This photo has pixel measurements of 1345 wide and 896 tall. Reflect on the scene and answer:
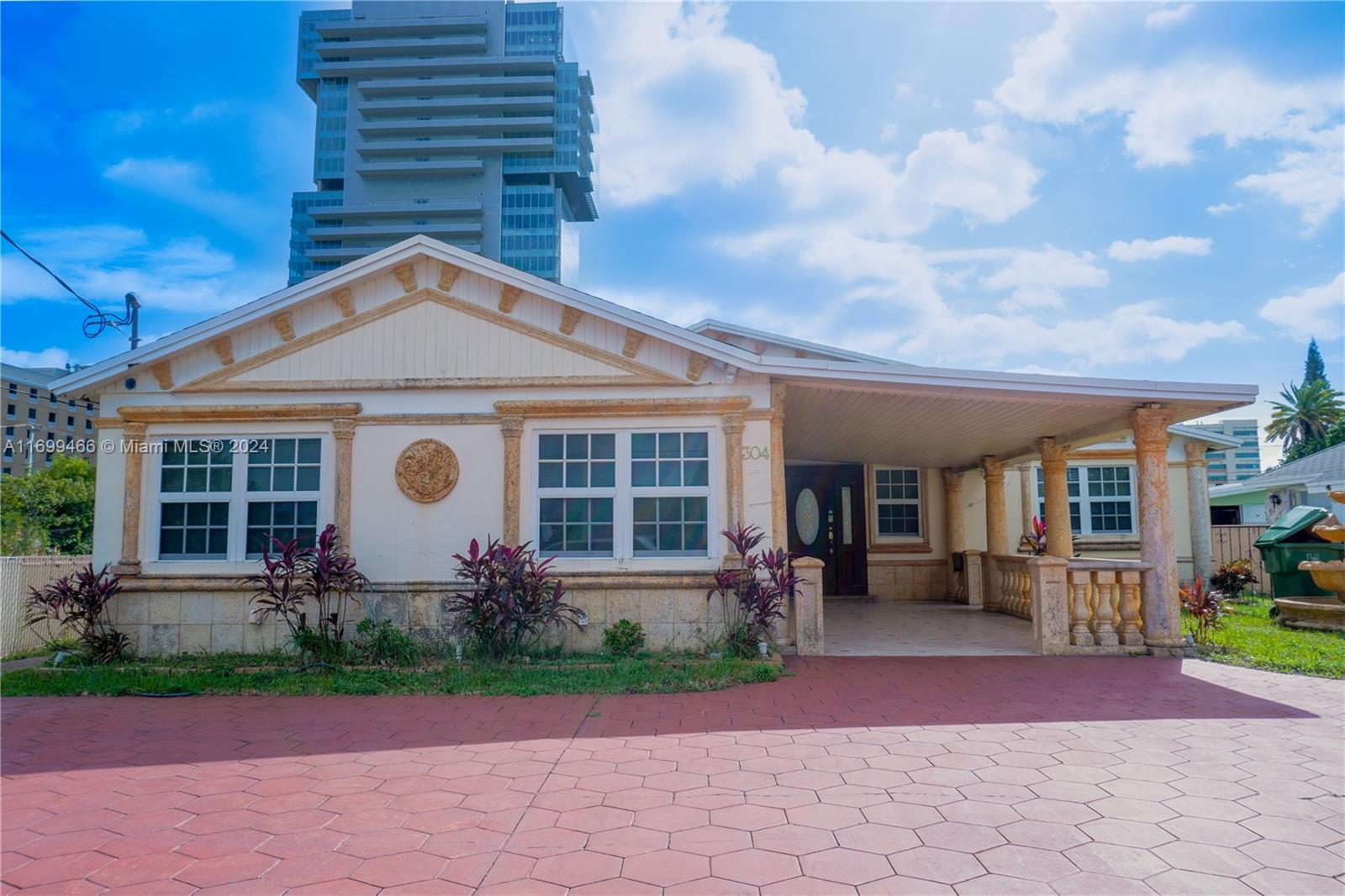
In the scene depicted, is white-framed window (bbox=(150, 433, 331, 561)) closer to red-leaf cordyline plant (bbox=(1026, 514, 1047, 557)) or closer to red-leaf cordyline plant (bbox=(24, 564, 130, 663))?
red-leaf cordyline plant (bbox=(24, 564, 130, 663))

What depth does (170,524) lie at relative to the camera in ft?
29.1

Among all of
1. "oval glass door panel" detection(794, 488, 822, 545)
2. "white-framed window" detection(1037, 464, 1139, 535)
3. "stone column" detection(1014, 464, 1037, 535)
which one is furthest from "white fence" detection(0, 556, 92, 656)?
"white-framed window" detection(1037, 464, 1139, 535)

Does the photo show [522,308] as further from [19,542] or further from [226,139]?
[19,542]

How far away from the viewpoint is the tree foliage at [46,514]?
19.0 metres

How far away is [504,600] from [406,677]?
118cm

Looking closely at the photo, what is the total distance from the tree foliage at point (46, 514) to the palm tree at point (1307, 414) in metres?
56.2

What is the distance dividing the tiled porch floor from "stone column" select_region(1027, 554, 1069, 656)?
29 cm

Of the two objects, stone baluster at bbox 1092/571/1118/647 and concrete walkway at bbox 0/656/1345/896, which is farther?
stone baluster at bbox 1092/571/1118/647

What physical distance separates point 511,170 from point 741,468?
317 feet

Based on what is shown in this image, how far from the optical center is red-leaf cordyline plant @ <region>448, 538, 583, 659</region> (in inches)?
311

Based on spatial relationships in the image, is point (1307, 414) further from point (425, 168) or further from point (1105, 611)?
point (425, 168)

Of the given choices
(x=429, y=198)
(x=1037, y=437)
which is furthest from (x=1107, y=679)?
(x=429, y=198)

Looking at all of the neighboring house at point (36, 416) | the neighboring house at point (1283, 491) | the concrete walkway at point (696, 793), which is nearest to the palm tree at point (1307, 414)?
the neighboring house at point (1283, 491)

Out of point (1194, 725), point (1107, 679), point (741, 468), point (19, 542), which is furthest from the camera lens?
point (19, 542)
